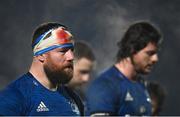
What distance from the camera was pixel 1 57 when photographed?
7.21 m

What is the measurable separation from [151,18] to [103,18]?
1686 mm

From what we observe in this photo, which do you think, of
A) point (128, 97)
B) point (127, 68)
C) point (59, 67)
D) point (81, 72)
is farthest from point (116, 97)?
point (81, 72)

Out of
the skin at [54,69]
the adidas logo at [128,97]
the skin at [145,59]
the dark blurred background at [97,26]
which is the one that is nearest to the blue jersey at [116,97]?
the adidas logo at [128,97]

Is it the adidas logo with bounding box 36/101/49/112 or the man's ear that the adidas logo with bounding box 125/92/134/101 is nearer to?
the man's ear

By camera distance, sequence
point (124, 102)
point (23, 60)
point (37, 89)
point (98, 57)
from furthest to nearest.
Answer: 1. point (98, 57)
2. point (23, 60)
3. point (124, 102)
4. point (37, 89)

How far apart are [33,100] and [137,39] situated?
224cm

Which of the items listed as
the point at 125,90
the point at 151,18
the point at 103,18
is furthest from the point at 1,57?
the point at 151,18

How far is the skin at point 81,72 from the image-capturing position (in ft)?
23.0

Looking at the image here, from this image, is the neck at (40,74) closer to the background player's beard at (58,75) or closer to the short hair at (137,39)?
the background player's beard at (58,75)

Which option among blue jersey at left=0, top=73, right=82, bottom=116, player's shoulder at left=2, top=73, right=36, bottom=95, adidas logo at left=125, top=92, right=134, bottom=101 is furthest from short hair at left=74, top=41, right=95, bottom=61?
player's shoulder at left=2, top=73, right=36, bottom=95

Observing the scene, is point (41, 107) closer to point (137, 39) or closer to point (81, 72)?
point (137, 39)

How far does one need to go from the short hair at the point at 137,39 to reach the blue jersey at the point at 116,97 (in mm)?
283

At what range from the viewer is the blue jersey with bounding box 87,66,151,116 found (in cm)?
568

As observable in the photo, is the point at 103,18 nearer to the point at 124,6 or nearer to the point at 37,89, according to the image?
the point at 124,6
